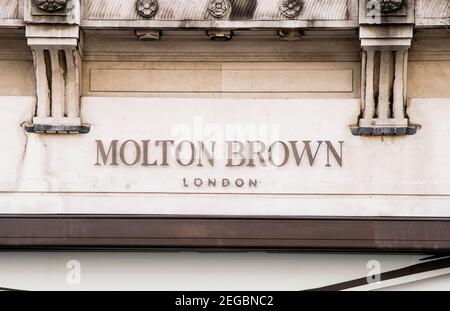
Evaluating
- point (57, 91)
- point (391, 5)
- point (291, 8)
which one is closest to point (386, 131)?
point (391, 5)

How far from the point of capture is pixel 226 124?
8.87m

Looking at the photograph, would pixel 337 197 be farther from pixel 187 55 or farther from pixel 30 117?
pixel 30 117

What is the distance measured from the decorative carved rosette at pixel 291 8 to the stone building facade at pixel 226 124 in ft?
0.04

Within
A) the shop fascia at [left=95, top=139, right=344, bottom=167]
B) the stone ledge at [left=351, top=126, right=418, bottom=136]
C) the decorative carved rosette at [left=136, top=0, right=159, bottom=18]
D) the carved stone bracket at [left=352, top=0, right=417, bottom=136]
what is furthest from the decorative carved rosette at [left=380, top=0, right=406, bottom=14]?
the decorative carved rosette at [left=136, top=0, right=159, bottom=18]

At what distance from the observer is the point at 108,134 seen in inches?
348

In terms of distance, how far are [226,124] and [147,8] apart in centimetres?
132

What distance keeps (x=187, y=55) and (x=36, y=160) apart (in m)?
1.75

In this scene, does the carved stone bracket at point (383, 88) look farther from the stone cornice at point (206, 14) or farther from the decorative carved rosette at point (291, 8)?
the decorative carved rosette at point (291, 8)

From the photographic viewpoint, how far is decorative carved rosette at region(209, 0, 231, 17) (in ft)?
28.3

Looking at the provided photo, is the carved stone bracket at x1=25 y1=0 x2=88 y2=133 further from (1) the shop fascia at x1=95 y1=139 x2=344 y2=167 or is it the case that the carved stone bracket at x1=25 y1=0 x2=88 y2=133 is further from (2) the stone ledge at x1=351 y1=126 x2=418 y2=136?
(2) the stone ledge at x1=351 y1=126 x2=418 y2=136

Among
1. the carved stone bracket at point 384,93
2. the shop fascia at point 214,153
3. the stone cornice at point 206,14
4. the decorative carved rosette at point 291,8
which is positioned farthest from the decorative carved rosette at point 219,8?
the carved stone bracket at point 384,93

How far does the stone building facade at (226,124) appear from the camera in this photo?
27.9 feet

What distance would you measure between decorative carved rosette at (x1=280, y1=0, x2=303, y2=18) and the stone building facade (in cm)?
1

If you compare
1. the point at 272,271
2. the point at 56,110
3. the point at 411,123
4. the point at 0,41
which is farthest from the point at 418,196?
the point at 0,41
